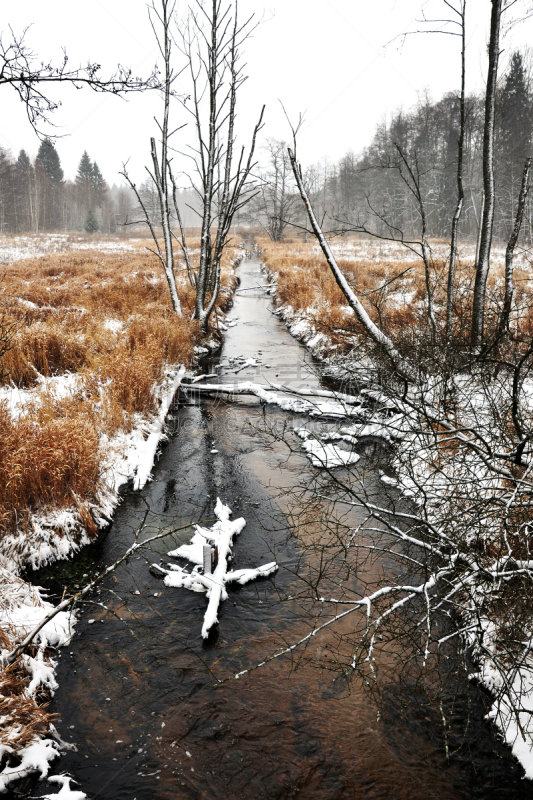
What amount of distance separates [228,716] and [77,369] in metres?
5.95

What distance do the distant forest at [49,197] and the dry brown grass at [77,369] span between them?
3607 centimetres

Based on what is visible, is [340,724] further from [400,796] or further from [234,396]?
[234,396]

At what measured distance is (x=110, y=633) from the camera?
3.27 metres

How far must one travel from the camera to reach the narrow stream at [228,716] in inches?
93.3

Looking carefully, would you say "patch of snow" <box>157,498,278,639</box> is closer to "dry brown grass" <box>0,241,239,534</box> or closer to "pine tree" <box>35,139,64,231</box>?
"dry brown grass" <box>0,241,239,534</box>

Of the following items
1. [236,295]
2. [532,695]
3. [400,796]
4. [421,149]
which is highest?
[421,149]

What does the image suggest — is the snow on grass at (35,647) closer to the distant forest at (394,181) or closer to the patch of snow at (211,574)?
the patch of snow at (211,574)

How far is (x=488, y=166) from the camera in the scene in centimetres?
615

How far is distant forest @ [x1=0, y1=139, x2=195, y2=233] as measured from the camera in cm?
4944

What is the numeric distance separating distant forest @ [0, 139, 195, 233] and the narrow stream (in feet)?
151

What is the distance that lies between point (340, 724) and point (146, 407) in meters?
5.00

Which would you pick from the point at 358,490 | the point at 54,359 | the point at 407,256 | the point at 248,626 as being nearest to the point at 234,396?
the point at 54,359

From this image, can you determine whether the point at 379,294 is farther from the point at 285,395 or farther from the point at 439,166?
the point at 439,166

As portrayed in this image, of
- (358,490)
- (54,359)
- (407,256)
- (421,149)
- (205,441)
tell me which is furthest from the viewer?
(421,149)
